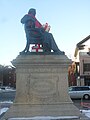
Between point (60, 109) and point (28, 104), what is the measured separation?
1.58 meters

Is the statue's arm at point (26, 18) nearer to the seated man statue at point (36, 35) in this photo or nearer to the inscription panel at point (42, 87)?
the seated man statue at point (36, 35)

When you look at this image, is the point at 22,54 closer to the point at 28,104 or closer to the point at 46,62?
the point at 46,62

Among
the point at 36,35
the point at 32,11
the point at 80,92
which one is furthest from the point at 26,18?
the point at 80,92

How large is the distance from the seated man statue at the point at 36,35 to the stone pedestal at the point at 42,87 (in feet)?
3.36

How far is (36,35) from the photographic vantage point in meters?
20.2

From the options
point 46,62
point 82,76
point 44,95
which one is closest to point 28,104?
point 44,95

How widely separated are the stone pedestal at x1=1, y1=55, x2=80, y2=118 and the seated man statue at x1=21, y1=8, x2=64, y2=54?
102 centimetres

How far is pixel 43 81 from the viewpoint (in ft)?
62.1

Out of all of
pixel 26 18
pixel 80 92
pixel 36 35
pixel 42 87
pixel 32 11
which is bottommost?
pixel 80 92

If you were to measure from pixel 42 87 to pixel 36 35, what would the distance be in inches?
117

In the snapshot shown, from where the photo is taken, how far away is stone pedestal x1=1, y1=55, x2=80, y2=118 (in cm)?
1870

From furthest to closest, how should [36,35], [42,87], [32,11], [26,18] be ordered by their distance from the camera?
[32,11], [36,35], [26,18], [42,87]

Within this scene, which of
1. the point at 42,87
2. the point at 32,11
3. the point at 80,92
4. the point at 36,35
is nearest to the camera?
the point at 42,87

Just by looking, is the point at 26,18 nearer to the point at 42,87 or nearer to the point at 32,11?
the point at 32,11
